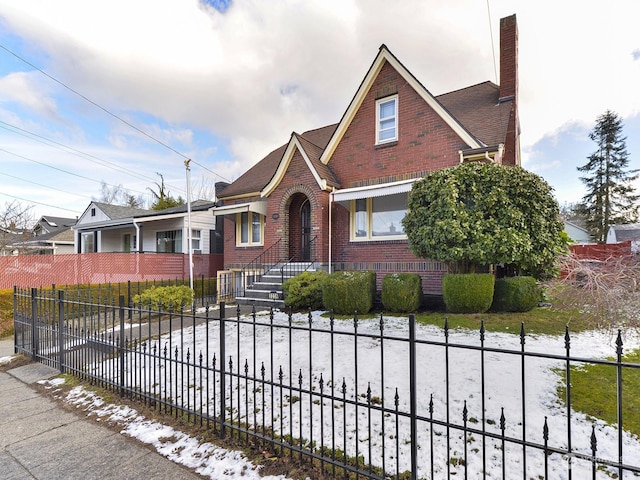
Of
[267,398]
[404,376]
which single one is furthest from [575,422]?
[267,398]

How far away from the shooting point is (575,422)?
312 cm

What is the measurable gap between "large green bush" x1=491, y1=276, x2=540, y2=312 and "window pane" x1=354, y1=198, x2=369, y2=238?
15.5 feet

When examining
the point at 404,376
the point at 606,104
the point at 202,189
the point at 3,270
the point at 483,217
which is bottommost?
the point at 404,376

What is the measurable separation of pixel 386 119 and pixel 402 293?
670cm

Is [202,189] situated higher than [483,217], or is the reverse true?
[202,189]

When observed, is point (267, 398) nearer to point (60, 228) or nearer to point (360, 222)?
point (360, 222)

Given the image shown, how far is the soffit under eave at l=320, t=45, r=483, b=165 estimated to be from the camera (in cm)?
1001

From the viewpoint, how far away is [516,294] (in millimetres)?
7953

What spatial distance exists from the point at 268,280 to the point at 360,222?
13.0 ft

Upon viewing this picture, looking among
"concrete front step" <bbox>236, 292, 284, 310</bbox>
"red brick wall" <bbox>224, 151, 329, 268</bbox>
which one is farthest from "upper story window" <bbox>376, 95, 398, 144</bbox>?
"concrete front step" <bbox>236, 292, 284, 310</bbox>

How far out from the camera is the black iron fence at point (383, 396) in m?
2.43

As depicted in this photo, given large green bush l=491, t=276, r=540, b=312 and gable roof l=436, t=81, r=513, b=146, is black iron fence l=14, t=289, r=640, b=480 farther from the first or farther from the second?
gable roof l=436, t=81, r=513, b=146

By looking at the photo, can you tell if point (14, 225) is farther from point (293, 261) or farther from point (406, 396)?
point (406, 396)

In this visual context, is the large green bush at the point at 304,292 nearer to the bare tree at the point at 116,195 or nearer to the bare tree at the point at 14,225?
the bare tree at the point at 14,225
